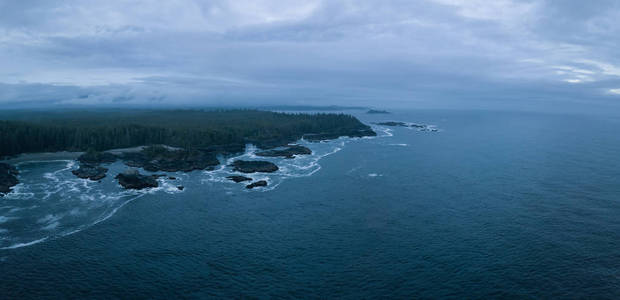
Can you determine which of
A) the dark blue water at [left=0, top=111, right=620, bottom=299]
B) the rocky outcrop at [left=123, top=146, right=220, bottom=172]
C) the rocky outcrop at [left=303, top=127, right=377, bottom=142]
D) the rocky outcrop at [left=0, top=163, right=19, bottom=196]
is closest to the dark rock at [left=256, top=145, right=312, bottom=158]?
the rocky outcrop at [left=123, top=146, right=220, bottom=172]

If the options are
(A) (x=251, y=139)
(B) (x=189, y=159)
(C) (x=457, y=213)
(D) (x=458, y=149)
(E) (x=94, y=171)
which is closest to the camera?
(C) (x=457, y=213)

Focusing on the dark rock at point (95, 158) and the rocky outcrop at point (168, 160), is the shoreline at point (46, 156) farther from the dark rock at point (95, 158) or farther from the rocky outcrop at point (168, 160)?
the rocky outcrop at point (168, 160)

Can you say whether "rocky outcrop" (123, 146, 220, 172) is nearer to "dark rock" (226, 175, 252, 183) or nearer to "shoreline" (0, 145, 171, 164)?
"shoreline" (0, 145, 171, 164)

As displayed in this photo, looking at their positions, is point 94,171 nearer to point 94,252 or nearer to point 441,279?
point 94,252

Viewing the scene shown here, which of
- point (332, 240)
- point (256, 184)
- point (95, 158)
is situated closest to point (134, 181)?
point (256, 184)

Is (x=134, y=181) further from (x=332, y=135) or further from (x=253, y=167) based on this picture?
(x=332, y=135)

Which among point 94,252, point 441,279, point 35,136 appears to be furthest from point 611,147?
point 35,136

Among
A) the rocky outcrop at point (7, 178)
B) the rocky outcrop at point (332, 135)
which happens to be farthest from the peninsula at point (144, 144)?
the rocky outcrop at point (332, 135)
